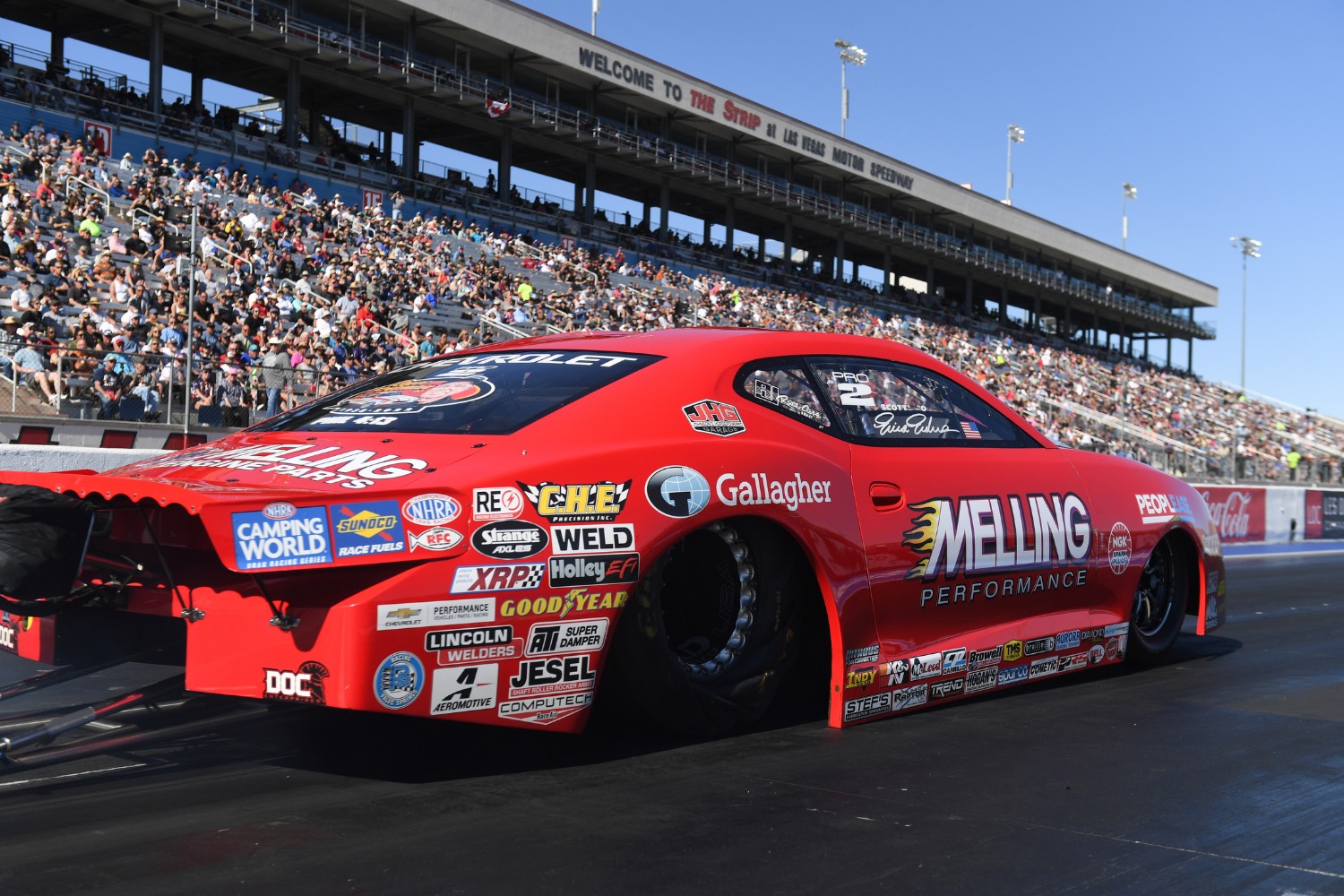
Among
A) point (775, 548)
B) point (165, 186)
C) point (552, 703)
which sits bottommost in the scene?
point (552, 703)

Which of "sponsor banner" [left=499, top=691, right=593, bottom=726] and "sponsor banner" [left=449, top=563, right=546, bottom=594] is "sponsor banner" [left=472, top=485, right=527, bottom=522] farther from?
"sponsor banner" [left=499, top=691, right=593, bottom=726]

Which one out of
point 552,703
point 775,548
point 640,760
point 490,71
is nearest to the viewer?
point 552,703

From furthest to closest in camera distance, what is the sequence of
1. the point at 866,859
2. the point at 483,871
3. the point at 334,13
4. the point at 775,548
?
1. the point at 334,13
2. the point at 775,548
3. the point at 866,859
4. the point at 483,871

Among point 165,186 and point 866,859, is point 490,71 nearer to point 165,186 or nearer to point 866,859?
point 165,186

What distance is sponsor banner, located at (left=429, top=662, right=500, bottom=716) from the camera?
352cm

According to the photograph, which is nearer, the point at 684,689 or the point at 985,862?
the point at 985,862

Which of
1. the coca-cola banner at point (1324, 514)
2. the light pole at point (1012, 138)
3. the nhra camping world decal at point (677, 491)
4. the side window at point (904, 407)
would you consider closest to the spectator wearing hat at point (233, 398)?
the side window at point (904, 407)

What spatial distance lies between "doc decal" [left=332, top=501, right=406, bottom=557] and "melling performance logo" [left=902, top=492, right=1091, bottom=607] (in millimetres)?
2140

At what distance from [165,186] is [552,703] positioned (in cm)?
1796

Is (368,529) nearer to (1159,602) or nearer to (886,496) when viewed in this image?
(886,496)

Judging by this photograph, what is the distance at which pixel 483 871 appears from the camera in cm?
297

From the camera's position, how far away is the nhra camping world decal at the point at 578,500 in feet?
12.1

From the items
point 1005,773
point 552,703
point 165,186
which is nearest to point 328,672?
point 552,703

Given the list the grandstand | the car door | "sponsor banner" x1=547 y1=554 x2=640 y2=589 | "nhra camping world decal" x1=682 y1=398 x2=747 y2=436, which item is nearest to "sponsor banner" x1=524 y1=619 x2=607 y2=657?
"sponsor banner" x1=547 y1=554 x2=640 y2=589
